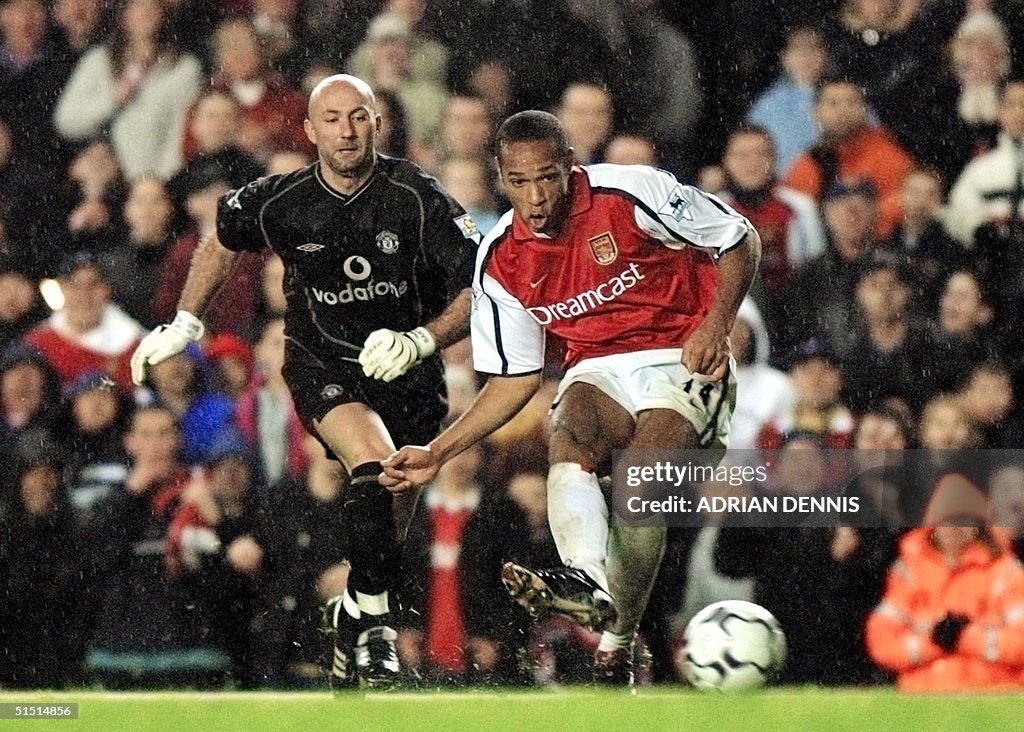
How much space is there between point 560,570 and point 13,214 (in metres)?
2.16

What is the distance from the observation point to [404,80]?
207 inches

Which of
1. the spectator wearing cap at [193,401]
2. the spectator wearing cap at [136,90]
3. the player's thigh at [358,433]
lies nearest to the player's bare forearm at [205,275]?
the spectator wearing cap at [193,401]

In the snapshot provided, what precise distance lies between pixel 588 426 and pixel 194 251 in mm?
1371

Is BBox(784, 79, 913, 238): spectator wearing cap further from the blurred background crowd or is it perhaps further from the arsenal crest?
the arsenal crest

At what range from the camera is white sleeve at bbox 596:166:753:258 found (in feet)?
16.2

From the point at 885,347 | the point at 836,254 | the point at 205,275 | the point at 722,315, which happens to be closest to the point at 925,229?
the point at 836,254

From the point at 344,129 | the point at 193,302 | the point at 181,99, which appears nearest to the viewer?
the point at 344,129

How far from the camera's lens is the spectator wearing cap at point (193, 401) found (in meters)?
5.31

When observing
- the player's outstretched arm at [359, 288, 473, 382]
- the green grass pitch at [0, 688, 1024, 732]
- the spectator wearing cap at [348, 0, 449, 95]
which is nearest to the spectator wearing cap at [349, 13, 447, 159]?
the spectator wearing cap at [348, 0, 449, 95]

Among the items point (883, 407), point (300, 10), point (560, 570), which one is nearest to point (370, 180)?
point (300, 10)

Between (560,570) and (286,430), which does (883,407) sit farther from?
(286,430)

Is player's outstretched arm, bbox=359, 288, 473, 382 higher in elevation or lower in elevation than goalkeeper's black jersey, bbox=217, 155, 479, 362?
lower
